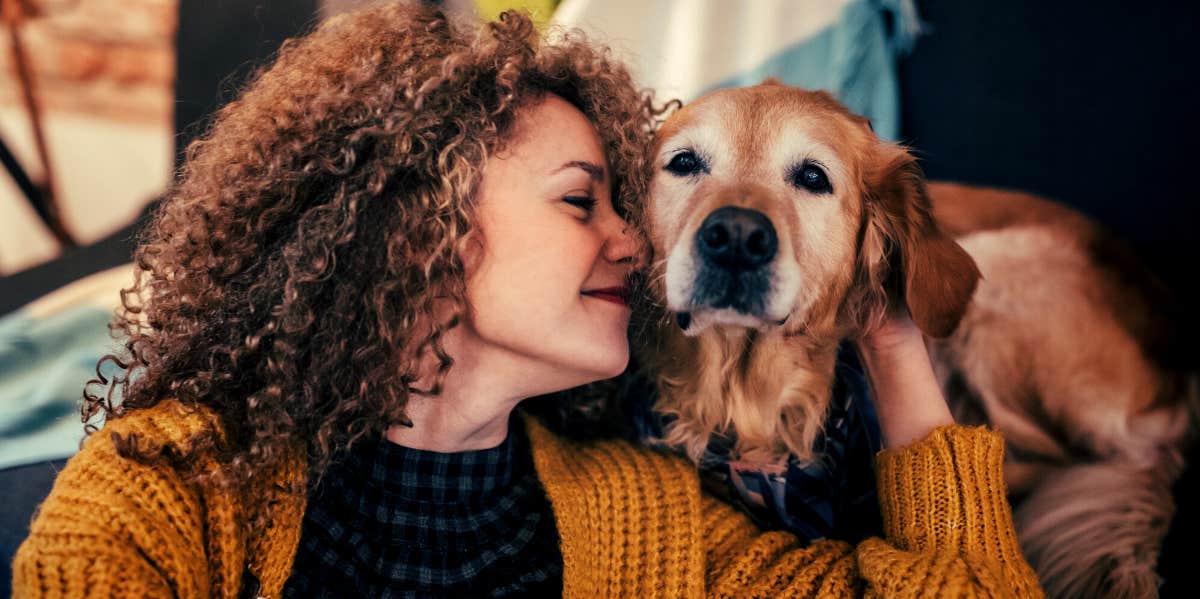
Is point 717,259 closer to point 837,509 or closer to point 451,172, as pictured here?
point 451,172

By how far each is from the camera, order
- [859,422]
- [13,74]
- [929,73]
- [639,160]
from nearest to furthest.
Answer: [639,160], [859,422], [13,74], [929,73]

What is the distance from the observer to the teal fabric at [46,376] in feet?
5.14

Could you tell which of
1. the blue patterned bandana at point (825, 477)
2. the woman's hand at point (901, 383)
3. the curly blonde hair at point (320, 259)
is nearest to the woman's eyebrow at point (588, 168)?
the curly blonde hair at point (320, 259)

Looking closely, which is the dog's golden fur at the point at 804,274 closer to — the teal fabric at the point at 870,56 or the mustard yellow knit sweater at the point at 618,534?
the mustard yellow knit sweater at the point at 618,534

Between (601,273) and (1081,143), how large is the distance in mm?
1731

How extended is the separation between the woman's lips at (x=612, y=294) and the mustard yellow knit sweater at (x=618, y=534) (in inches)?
12.1

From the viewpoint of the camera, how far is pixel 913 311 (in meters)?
1.29

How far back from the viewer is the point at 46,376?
1.78 metres

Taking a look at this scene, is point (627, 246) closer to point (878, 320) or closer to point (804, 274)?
point (804, 274)

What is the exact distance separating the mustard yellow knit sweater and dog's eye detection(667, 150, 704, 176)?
0.54 metres

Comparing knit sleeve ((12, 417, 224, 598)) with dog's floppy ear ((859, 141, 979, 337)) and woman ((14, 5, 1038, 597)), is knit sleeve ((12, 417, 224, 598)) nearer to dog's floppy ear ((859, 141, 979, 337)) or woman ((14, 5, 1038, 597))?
woman ((14, 5, 1038, 597))

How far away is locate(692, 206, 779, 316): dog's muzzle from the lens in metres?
→ 1.12

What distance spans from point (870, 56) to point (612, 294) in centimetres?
149

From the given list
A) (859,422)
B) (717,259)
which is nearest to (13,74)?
(717,259)
